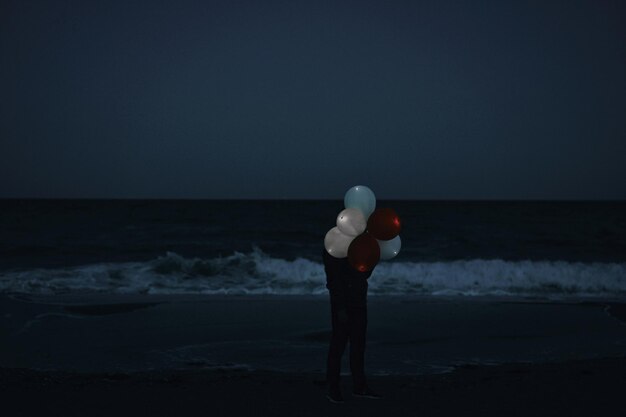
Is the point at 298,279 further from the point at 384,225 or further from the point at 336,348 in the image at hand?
the point at 384,225

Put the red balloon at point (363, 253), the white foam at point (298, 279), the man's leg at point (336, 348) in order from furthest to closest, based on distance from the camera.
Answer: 1. the white foam at point (298, 279)
2. the man's leg at point (336, 348)
3. the red balloon at point (363, 253)

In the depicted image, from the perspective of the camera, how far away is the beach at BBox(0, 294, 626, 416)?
5.58 metres

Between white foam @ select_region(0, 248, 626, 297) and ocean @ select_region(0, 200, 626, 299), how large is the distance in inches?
1.6

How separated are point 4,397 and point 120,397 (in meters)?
1.09

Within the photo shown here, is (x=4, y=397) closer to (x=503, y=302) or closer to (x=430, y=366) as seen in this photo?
(x=430, y=366)

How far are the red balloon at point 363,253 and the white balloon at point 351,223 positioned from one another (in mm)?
83

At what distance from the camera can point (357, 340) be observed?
565 centimetres

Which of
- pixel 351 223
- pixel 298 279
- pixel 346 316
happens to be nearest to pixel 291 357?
pixel 346 316

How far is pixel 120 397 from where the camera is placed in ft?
18.7

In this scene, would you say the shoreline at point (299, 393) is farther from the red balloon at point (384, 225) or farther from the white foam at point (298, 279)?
the white foam at point (298, 279)

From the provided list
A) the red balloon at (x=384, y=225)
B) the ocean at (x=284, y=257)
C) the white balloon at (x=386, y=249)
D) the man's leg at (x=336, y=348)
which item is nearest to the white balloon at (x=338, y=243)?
the red balloon at (x=384, y=225)

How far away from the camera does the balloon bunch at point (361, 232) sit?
533 cm

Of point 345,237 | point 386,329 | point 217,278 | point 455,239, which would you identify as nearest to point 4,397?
point 345,237

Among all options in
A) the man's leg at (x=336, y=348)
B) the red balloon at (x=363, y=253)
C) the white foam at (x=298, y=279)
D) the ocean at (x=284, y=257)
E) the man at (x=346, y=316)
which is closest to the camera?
the red balloon at (x=363, y=253)
